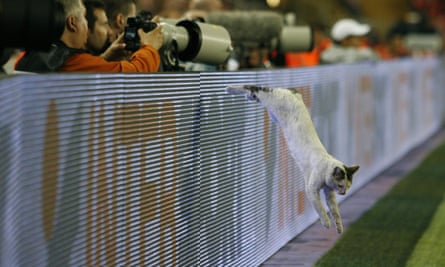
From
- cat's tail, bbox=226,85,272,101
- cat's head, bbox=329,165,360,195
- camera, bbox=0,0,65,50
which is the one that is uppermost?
camera, bbox=0,0,65,50

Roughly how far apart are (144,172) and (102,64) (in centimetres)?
90

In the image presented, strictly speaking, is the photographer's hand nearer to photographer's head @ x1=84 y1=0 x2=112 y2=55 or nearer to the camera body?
photographer's head @ x1=84 y1=0 x2=112 y2=55

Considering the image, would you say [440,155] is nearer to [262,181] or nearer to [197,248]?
[262,181]

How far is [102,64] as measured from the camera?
573cm

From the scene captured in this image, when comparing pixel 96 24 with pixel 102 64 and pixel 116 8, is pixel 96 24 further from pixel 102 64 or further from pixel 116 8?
pixel 102 64

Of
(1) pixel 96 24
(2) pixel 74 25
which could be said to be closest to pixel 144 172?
(2) pixel 74 25

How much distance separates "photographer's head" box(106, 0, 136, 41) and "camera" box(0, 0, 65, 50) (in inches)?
86.4

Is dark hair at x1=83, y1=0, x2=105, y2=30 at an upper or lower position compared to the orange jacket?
upper

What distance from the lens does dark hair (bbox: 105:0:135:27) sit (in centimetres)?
680

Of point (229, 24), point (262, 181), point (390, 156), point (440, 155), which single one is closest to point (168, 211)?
point (262, 181)

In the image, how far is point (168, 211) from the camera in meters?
5.40

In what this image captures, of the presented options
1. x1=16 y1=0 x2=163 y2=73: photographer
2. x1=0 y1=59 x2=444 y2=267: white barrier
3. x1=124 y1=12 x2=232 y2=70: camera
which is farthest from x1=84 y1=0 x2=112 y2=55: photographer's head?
x1=0 y1=59 x2=444 y2=267: white barrier

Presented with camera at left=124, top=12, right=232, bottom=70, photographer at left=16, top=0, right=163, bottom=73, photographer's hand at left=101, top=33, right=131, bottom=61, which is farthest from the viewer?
camera at left=124, top=12, right=232, bottom=70

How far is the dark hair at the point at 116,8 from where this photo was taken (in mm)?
6801
